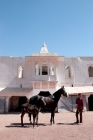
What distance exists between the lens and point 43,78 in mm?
19328

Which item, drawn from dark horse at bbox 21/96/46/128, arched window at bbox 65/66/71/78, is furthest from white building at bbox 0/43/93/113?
dark horse at bbox 21/96/46/128

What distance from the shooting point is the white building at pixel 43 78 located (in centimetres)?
1900

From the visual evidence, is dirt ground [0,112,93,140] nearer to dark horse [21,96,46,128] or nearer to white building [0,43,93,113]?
dark horse [21,96,46,128]

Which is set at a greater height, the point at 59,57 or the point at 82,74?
the point at 59,57

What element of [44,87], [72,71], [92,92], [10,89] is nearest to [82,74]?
[72,71]

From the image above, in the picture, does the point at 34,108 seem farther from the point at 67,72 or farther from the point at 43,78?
the point at 67,72

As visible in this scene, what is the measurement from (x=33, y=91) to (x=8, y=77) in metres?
4.05

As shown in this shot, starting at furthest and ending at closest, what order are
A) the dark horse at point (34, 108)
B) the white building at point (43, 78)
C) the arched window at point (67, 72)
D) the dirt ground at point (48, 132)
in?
the arched window at point (67, 72) → the white building at point (43, 78) → the dark horse at point (34, 108) → the dirt ground at point (48, 132)

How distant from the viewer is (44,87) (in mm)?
19344

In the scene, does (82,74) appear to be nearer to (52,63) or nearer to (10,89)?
(52,63)

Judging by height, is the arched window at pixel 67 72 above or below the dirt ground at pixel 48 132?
above

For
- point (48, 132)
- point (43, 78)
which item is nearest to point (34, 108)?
point (48, 132)

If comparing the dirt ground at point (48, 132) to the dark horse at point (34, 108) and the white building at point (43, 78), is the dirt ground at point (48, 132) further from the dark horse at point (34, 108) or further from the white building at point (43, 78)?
the white building at point (43, 78)

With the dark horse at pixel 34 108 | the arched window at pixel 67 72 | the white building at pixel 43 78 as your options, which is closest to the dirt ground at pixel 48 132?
the dark horse at pixel 34 108
